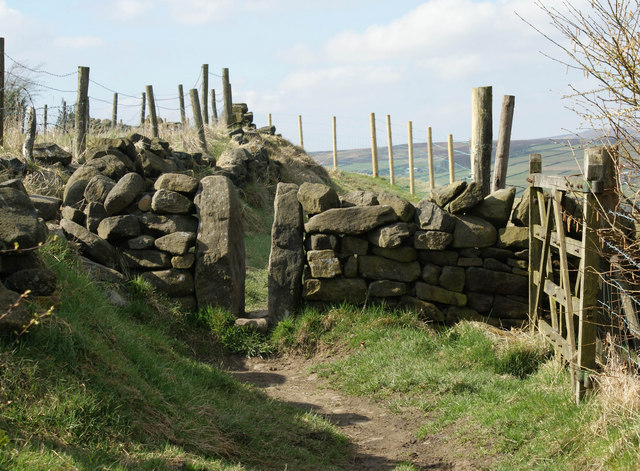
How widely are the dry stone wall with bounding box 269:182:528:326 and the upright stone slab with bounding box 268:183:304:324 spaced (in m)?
0.02

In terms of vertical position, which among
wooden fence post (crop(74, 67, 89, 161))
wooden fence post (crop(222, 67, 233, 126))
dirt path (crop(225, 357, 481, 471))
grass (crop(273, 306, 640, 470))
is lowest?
dirt path (crop(225, 357, 481, 471))

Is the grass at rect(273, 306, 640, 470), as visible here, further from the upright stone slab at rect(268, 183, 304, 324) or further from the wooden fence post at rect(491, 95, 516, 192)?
the wooden fence post at rect(491, 95, 516, 192)

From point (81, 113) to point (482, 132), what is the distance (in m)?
8.04

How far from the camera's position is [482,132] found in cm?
951

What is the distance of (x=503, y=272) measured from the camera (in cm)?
791

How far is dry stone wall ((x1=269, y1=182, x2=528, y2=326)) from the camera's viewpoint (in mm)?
7866

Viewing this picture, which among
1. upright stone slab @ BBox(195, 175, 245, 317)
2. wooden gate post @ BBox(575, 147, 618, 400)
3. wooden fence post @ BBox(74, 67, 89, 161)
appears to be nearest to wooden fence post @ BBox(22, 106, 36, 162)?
wooden fence post @ BBox(74, 67, 89, 161)

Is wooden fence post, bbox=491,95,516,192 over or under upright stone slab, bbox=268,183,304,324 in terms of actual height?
over

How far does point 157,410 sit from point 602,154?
3906 mm

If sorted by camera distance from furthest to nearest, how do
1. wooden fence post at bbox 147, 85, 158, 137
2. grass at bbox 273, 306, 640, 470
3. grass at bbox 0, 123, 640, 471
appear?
wooden fence post at bbox 147, 85, 158, 137 < grass at bbox 273, 306, 640, 470 < grass at bbox 0, 123, 640, 471

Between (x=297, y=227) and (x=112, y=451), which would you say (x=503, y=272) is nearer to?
(x=297, y=227)

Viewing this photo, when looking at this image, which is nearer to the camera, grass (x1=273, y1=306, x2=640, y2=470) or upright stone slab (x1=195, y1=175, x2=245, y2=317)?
grass (x1=273, y1=306, x2=640, y2=470)

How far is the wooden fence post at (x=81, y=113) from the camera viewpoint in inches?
508

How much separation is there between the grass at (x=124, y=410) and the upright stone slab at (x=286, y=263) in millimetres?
1852
